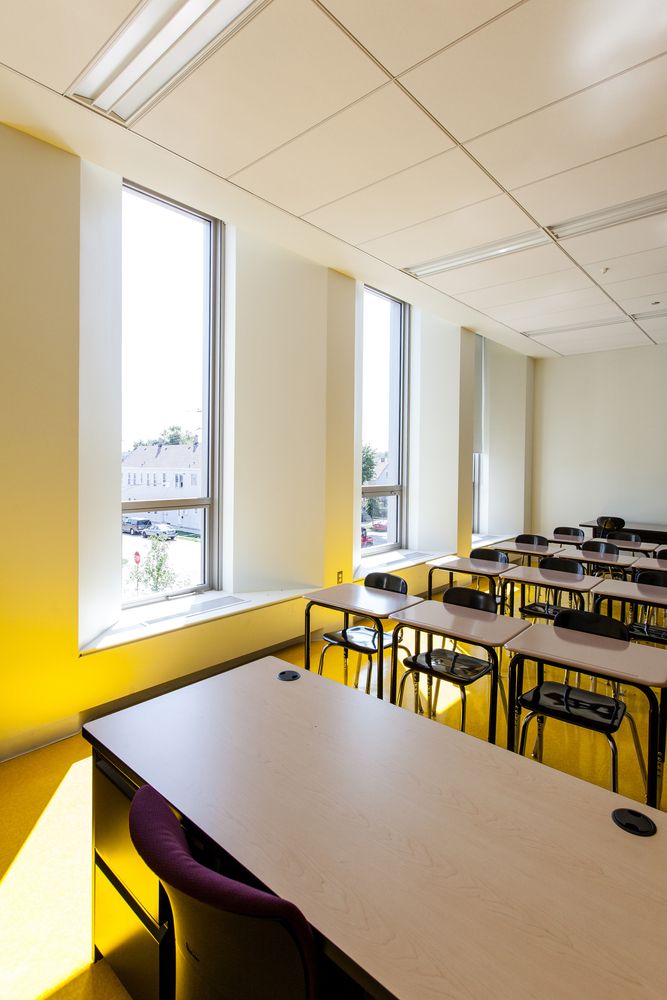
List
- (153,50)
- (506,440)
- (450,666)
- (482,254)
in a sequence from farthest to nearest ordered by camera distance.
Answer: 1. (506,440)
2. (482,254)
3. (450,666)
4. (153,50)

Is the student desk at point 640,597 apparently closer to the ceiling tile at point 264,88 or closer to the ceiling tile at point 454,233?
the ceiling tile at point 454,233

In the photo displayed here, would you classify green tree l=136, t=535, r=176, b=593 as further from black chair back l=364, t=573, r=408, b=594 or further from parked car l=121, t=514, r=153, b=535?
black chair back l=364, t=573, r=408, b=594

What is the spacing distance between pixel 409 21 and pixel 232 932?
8.82 ft

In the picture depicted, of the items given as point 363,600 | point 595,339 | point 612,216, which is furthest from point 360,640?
point 595,339

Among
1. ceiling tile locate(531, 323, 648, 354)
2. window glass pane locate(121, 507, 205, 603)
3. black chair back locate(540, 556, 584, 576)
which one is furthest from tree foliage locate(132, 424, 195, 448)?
A: ceiling tile locate(531, 323, 648, 354)

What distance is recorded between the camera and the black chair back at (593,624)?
2623 millimetres

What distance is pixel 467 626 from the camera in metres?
2.71

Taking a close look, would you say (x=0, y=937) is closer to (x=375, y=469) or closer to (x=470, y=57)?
(x=470, y=57)

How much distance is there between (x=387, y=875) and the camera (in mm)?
1008

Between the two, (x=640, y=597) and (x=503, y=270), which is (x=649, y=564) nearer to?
(x=640, y=597)

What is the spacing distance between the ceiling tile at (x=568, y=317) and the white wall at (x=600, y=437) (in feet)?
5.82

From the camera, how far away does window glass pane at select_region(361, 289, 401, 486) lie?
589 centimetres

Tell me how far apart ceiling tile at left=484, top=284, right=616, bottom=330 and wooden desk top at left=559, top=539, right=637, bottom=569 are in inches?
97.0

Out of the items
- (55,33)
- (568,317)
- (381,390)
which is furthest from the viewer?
(381,390)
